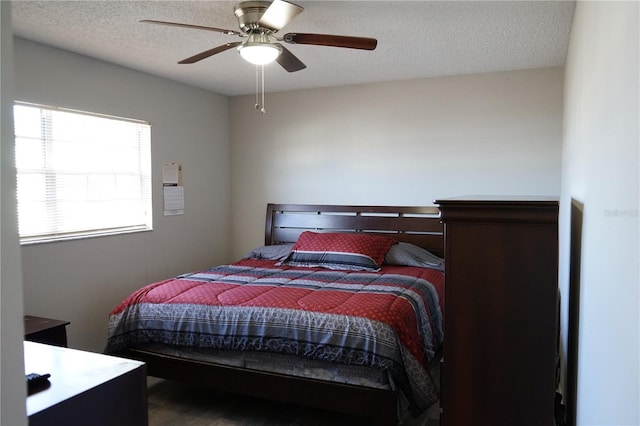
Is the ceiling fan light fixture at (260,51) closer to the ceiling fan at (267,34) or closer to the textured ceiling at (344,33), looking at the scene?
the ceiling fan at (267,34)

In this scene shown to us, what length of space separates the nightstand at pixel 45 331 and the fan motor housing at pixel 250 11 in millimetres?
2060

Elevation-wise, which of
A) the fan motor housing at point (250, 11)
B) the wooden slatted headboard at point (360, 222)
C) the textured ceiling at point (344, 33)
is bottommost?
the wooden slatted headboard at point (360, 222)

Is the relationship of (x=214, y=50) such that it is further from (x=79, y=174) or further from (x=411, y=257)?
(x=411, y=257)

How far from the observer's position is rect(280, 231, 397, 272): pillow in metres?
3.86

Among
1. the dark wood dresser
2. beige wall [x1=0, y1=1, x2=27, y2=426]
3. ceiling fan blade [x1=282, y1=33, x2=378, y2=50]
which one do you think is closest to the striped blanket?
the dark wood dresser

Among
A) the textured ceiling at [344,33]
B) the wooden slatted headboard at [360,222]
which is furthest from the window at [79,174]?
the wooden slatted headboard at [360,222]

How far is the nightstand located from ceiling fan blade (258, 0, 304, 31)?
6.90ft

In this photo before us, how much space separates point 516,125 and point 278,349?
2806 mm

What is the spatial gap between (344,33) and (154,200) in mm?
2210

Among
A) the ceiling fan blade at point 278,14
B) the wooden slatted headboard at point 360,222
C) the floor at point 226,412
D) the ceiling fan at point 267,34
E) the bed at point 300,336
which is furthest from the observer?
the wooden slatted headboard at point 360,222

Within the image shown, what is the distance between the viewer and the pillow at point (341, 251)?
Answer: 386 centimetres

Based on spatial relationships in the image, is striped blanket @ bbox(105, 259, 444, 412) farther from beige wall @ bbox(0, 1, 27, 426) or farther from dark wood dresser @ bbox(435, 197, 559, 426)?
beige wall @ bbox(0, 1, 27, 426)

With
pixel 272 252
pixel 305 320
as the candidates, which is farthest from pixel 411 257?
pixel 305 320

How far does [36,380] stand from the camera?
1.22 meters
